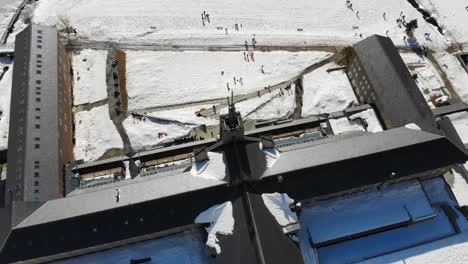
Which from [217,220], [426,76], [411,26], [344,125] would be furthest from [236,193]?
[411,26]

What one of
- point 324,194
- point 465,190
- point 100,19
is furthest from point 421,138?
point 100,19

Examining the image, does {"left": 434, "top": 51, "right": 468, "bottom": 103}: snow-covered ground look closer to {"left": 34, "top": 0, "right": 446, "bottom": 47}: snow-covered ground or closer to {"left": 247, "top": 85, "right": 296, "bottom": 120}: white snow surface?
{"left": 34, "top": 0, "right": 446, "bottom": 47}: snow-covered ground

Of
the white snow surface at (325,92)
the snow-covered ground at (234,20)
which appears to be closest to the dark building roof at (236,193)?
the white snow surface at (325,92)

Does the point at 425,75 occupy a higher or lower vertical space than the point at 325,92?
higher

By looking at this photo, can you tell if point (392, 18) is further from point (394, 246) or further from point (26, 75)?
point (26, 75)

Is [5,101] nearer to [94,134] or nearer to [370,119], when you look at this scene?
[94,134]
